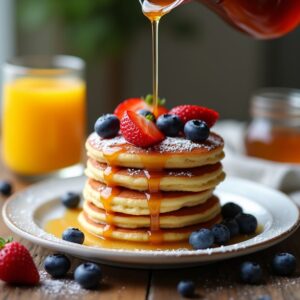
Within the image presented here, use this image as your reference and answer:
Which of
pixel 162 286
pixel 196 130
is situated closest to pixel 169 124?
pixel 196 130

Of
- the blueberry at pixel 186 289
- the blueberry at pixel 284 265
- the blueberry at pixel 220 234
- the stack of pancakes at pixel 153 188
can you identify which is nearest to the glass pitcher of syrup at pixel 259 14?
the stack of pancakes at pixel 153 188

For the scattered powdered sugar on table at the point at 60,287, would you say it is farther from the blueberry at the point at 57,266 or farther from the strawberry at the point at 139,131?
the strawberry at the point at 139,131

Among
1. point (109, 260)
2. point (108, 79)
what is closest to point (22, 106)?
point (109, 260)

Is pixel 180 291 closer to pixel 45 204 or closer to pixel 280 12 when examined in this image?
pixel 45 204

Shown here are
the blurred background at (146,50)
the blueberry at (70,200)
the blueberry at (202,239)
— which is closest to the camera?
the blueberry at (202,239)

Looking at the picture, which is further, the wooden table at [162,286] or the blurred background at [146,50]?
the blurred background at [146,50]

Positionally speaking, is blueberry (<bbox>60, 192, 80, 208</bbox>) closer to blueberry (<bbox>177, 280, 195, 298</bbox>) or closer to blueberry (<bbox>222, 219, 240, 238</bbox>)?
blueberry (<bbox>222, 219, 240, 238</bbox>)
